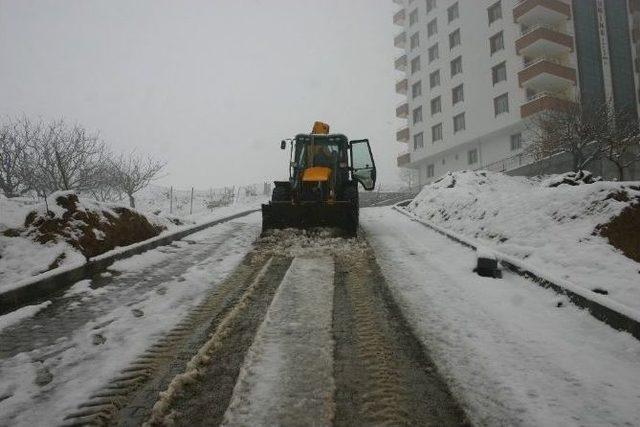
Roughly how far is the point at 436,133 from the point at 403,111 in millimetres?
6124

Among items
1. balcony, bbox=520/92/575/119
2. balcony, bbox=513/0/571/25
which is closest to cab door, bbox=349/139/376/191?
balcony, bbox=520/92/575/119

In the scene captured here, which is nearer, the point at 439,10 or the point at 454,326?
the point at 454,326

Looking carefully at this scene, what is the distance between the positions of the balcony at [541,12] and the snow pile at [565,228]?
1027 inches

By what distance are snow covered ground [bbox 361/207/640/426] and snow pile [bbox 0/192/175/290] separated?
4.55 meters

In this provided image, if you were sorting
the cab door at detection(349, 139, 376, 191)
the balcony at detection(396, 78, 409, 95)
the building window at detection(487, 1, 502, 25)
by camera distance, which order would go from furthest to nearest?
the balcony at detection(396, 78, 409, 95) < the building window at detection(487, 1, 502, 25) < the cab door at detection(349, 139, 376, 191)

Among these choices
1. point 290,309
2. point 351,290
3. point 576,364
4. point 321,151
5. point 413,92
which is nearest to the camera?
point 576,364

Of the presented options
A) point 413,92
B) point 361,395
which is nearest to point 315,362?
point 361,395

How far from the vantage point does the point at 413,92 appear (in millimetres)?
41906

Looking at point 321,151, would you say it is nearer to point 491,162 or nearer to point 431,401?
point 431,401

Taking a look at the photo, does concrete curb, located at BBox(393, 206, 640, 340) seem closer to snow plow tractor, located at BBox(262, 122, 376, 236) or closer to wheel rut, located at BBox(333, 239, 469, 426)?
wheel rut, located at BBox(333, 239, 469, 426)

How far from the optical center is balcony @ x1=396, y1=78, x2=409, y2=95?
4306 centimetres

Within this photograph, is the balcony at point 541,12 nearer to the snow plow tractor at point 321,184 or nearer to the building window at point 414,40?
the building window at point 414,40

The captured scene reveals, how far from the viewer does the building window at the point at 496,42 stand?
3141 centimetres

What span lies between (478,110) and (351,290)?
3290cm
